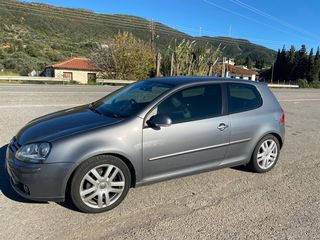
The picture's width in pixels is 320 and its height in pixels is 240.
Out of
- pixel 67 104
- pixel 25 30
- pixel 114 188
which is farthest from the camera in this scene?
pixel 25 30

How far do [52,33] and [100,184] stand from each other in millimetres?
83084

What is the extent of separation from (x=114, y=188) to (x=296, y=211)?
215 cm

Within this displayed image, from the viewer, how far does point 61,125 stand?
403 centimetres

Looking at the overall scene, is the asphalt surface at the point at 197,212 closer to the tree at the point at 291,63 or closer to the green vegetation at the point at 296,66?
the green vegetation at the point at 296,66

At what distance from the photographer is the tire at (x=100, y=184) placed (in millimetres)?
3703

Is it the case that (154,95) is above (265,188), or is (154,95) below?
above

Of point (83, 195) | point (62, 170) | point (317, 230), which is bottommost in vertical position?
point (317, 230)

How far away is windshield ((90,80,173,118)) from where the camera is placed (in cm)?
431

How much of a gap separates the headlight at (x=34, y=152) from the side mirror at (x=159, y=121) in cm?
118

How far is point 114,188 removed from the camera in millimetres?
3916

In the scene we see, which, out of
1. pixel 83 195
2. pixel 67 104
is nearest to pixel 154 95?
pixel 83 195

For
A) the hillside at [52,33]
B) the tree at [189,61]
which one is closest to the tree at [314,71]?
the hillside at [52,33]

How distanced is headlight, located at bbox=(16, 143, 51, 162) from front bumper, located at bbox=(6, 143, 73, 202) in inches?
2.1

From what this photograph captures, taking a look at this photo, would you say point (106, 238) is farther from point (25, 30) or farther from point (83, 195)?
point (25, 30)
